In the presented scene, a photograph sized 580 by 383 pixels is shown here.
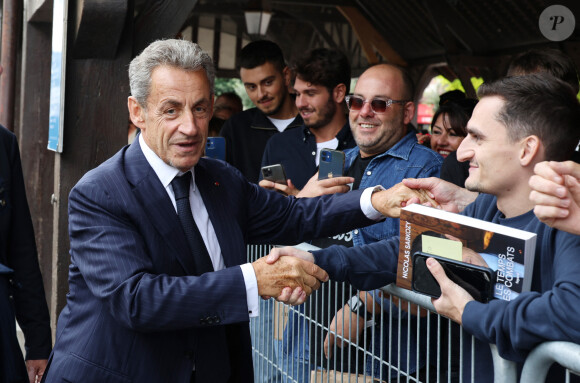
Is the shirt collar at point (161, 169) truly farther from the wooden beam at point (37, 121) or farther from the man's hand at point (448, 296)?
the wooden beam at point (37, 121)

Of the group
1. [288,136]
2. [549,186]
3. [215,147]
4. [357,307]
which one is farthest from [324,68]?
[549,186]

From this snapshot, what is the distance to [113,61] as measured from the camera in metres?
4.34

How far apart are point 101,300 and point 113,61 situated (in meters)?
2.33

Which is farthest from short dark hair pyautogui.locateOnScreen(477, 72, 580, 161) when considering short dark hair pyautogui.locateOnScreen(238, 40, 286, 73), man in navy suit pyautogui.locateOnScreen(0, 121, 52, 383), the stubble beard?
short dark hair pyautogui.locateOnScreen(238, 40, 286, 73)

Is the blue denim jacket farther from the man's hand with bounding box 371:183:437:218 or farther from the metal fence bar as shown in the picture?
the metal fence bar

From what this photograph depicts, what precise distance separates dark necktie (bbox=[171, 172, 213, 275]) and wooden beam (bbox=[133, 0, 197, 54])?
1977mm

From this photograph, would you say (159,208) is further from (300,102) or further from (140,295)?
(300,102)

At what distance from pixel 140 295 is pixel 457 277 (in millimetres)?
988

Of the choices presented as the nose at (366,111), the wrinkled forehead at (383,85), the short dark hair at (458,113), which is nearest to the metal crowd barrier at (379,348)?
the nose at (366,111)

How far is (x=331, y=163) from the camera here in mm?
3598

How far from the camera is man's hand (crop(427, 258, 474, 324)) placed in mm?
1998

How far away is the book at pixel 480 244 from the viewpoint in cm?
187

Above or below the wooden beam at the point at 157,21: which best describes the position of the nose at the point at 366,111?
below

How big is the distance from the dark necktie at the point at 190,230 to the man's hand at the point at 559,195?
1.18 metres
